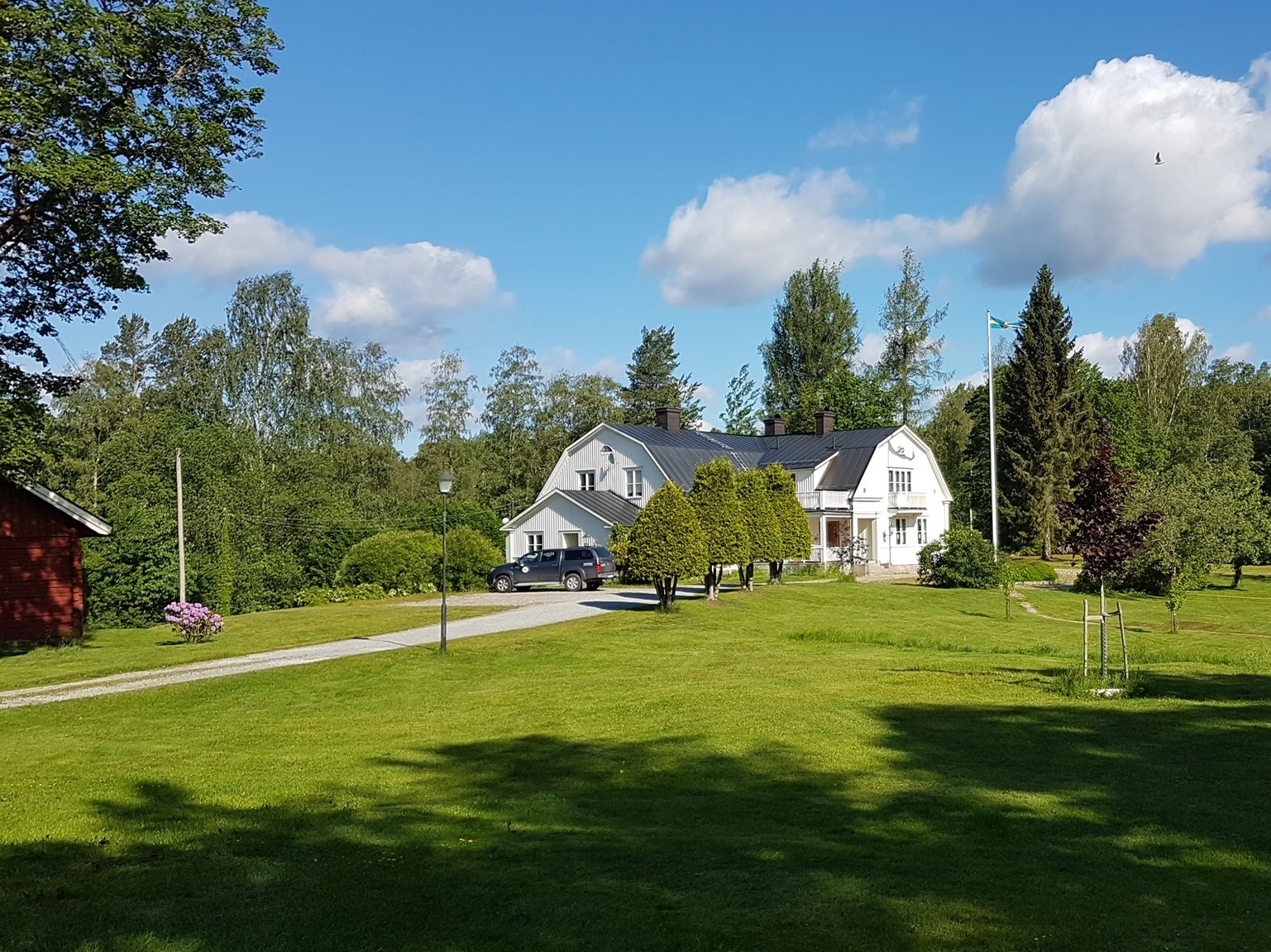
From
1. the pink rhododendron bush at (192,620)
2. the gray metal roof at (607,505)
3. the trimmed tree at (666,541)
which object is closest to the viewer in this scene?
the pink rhododendron bush at (192,620)

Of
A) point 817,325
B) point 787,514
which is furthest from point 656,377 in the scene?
point 787,514

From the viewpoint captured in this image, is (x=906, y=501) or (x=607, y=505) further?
(x=906, y=501)

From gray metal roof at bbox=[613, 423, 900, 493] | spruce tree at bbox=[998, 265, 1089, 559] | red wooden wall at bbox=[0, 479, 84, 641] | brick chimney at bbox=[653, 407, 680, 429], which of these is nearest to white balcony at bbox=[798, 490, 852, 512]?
gray metal roof at bbox=[613, 423, 900, 493]

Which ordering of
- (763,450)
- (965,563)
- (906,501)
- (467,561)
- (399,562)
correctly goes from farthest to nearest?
(763,450) < (906,501) < (467,561) < (399,562) < (965,563)

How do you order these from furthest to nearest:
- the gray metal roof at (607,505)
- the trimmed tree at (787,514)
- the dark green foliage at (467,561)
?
the gray metal roof at (607,505) < the dark green foliage at (467,561) < the trimmed tree at (787,514)

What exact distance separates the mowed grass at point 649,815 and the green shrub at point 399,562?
81.9 feet

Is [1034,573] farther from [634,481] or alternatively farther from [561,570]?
[561,570]

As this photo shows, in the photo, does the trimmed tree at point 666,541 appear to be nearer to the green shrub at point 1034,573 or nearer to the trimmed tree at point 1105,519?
the trimmed tree at point 1105,519

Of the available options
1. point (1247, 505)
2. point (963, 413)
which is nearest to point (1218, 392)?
point (963, 413)

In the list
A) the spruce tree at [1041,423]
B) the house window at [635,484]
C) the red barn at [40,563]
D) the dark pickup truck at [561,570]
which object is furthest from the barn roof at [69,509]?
the spruce tree at [1041,423]

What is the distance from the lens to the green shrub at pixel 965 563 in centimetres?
4250

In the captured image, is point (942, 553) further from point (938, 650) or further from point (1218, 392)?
point (1218, 392)

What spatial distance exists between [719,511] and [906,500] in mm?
26116

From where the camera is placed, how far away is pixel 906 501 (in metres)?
54.8
